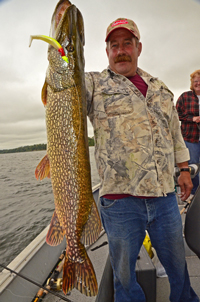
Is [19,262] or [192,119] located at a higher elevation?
[192,119]

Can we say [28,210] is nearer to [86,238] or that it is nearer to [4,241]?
[4,241]

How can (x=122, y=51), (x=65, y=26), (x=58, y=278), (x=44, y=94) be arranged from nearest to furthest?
(x=65, y=26) < (x=44, y=94) < (x=122, y=51) < (x=58, y=278)

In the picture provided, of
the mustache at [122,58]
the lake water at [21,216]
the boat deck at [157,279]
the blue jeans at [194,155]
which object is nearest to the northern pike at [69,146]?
the mustache at [122,58]

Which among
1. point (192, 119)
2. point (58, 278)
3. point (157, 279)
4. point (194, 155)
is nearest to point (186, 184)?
point (157, 279)

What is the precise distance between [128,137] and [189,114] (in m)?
2.93

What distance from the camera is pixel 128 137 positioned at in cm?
157

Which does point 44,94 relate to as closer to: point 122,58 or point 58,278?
point 122,58

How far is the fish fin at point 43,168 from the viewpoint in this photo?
132cm

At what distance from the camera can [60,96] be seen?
125 cm

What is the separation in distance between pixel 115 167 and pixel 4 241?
8523 mm

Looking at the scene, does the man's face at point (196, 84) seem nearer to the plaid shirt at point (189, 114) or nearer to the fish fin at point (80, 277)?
the plaid shirt at point (189, 114)

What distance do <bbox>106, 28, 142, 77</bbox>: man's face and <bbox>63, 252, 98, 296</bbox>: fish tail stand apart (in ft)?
5.10

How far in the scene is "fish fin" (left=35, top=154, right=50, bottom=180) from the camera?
52.1 inches

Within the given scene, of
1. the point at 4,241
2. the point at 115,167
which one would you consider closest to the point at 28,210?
the point at 4,241
